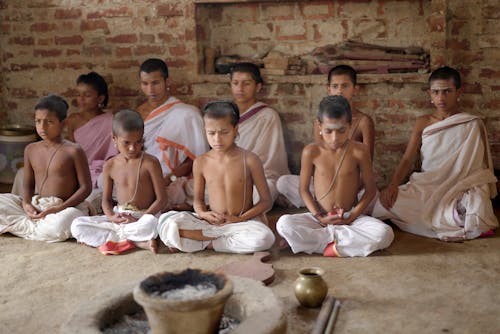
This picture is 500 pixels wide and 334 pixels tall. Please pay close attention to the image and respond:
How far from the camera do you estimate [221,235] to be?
15.6ft

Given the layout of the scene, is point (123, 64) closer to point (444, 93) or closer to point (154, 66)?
point (154, 66)

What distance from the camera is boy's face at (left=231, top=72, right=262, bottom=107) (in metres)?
6.15

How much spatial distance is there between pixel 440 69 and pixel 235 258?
2.45m

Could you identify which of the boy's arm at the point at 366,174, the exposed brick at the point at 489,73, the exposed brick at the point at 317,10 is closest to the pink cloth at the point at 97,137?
the exposed brick at the point at 317,10

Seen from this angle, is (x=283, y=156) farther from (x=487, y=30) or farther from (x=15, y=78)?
(x=15, y=78)

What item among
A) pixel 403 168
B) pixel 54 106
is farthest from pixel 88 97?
pixel 403 168

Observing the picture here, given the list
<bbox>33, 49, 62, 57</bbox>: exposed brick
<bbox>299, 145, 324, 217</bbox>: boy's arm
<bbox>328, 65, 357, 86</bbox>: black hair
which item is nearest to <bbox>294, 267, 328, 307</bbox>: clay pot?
<bbox>299, 145, 324, 217</bbox>: boy's arm

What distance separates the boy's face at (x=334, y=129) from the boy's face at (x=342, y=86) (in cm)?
102

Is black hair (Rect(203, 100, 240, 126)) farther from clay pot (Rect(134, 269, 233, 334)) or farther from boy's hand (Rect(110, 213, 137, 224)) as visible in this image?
clay pot (Rect(134, 269, 233, 334))

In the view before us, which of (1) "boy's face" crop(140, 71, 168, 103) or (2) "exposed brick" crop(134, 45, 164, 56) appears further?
(2) "exposed brick" crop(134, 45, 164, 56)

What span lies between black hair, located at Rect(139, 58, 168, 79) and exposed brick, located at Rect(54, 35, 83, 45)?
101cm

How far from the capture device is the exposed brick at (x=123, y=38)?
266 inches

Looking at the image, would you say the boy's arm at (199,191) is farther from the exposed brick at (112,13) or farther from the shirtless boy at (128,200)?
the exposed brick at (112,13)

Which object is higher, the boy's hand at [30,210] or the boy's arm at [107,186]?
the boy's arm at [107,186]
